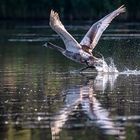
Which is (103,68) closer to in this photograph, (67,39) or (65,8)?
(67,39)

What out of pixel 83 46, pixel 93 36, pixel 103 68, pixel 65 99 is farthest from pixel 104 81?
pixel 65 99

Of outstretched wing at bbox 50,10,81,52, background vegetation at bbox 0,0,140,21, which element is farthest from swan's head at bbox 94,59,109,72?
background vegetation at bbox 0,0,140,21

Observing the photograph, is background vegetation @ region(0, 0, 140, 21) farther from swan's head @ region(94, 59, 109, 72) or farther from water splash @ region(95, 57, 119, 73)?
swan's head @ region(94, 59, 109, 72)

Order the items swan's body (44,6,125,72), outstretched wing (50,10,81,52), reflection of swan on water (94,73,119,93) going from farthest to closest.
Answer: outstretched wing (50,10,81,52)
swan's body (44,6,125,72)
reflection of swan on water (94,73,119,93)

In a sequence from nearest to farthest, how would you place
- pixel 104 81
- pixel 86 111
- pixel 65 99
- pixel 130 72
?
pixel 86 111, pixel 65 99, pixel 104 81, pixel 130 72

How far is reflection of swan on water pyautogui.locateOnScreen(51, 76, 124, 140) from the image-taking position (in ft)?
44.5

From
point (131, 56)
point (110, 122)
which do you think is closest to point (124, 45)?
point (131, 56)

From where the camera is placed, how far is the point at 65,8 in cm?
7038

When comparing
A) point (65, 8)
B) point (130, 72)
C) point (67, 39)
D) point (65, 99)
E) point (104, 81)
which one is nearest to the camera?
point (65, 99)

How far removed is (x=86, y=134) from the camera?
1309 centimetres

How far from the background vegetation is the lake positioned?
32.3m

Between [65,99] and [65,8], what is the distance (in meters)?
53.1

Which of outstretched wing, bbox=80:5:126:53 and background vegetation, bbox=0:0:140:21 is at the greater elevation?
background vegetation, bbox=0:0:140:21

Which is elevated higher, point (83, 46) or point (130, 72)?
point (83, 46)
